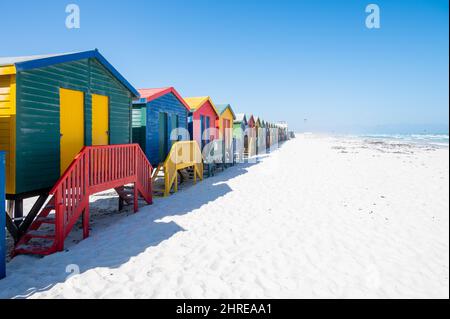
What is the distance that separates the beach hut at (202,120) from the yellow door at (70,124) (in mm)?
8396

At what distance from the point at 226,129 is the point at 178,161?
10498 mm

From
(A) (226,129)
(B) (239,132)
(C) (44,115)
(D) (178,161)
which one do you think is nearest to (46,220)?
(C) (44,115)

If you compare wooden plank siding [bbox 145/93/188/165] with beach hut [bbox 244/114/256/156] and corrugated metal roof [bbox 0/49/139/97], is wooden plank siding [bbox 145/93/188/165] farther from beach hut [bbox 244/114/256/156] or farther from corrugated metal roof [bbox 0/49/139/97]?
beach hut [bbox 244/114/256/156]

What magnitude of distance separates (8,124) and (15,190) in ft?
4.28

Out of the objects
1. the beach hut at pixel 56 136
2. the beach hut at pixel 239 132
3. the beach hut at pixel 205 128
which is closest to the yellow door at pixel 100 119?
the beach hut at pixel 56 136

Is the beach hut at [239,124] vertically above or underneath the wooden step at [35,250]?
above

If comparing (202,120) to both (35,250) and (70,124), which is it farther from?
(35,250)

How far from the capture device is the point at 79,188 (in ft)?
20.8

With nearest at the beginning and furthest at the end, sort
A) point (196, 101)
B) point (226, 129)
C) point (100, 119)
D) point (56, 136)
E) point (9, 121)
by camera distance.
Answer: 1. point (9, 121)
2. point (56, 136)
3. point (100, 119)
4. point (196, 101)
5. point (226, 129)

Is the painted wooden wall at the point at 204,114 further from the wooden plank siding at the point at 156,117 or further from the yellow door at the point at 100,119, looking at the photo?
the yellow door at the point at 100,119

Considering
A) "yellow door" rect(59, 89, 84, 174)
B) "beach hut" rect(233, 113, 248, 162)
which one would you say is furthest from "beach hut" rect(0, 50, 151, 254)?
"beach hut" rect(233, 113, 248, 162)

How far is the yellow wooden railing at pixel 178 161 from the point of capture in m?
11.2

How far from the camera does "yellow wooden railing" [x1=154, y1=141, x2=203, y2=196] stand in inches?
440

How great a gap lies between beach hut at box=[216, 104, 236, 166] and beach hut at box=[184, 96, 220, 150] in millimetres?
921
